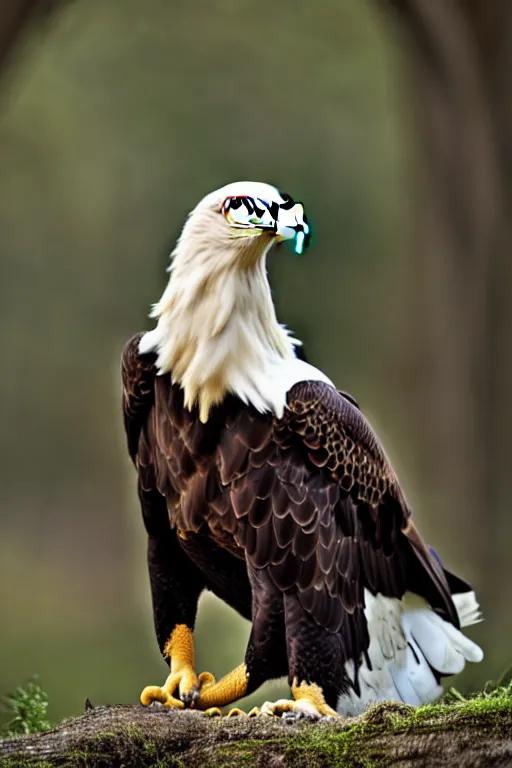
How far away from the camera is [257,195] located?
283cm

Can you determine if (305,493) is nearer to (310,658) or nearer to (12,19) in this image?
(310,658)

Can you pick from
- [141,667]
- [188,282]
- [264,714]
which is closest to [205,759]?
[264,714]

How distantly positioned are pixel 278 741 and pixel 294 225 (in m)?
1.18

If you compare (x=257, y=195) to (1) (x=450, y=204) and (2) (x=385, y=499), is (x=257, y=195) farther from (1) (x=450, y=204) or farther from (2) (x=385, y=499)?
(1) (x=450, y=204)

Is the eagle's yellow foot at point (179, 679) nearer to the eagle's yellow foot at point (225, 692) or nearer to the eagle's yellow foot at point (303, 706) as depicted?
the eagle's yellow foot at point (225, 692)

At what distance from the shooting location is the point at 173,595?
3289mm

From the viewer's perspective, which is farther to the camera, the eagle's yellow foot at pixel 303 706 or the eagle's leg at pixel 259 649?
the eagle's leg at pixel 259 649

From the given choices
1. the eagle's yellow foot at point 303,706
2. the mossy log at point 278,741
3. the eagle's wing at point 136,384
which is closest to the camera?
the mossy log at point 278,741

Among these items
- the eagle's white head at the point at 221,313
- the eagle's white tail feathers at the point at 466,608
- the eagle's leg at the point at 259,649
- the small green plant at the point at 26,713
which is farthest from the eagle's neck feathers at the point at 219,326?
the small green plant at the point at 26,713

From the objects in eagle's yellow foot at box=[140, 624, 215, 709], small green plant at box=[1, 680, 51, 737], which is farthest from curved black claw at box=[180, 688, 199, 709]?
small green plant at box=[1, 680, 51, 737]

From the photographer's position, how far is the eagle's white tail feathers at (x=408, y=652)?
3166 mm

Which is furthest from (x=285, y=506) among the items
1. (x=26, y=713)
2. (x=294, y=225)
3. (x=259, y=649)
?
(x=26, y=713)

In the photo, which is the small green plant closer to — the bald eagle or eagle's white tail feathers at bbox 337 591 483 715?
the bald eagle

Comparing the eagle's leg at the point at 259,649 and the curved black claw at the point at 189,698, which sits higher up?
the eagle's leg at the point at 259,649
